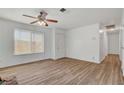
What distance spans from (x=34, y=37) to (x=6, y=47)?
5.11 ft

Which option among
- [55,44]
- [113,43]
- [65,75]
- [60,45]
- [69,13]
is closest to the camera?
[65,75]

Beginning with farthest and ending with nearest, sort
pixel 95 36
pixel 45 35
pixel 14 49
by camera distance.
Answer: pixel 45 35 → pixel 95 36 → pixel 14 49

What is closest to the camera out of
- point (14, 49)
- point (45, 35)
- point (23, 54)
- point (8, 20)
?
point (8, 20)

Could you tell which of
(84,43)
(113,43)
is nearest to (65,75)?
(84,43)

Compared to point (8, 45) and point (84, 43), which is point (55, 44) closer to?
point (84, 43)

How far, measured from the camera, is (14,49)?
4.35 meters

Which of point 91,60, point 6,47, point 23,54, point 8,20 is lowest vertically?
point 91,60

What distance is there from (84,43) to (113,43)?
475 centimetres

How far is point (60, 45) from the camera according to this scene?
6.54m

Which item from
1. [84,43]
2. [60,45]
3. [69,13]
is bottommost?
[60,45]

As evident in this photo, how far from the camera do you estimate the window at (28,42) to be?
4496mm

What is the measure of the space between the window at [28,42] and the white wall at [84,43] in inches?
80.7
